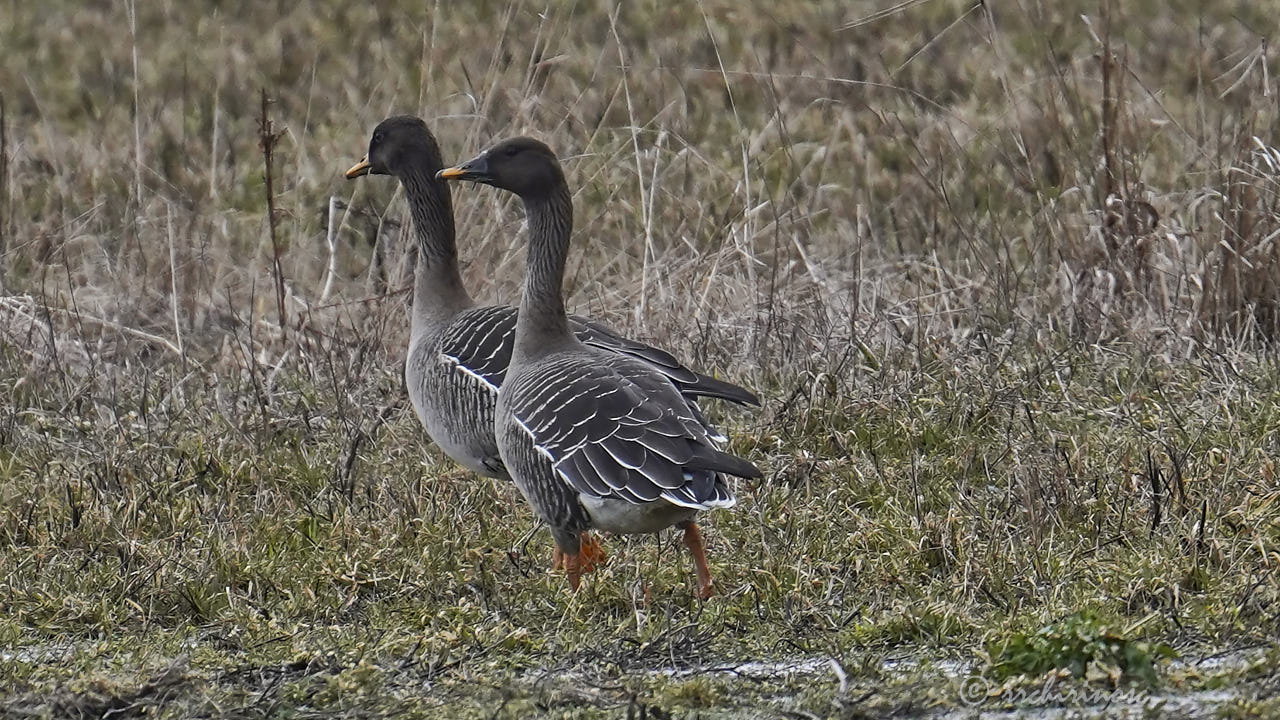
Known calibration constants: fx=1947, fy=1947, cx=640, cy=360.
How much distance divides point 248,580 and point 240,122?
8.36 metres

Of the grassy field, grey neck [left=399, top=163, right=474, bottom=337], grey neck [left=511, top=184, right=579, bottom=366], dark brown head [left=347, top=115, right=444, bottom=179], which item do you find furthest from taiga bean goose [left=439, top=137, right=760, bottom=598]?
dark brown head [left=347, top=115, right=444, bottom=179]

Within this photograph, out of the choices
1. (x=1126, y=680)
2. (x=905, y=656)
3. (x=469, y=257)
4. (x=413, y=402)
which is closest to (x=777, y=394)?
(x=413, y=402)

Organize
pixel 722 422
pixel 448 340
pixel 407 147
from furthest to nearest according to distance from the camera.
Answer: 1. pixel 407 147
2. pixel 722 422
3. pixel 448 340

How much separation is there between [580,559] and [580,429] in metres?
0.51

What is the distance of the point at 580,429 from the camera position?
5.61 meters

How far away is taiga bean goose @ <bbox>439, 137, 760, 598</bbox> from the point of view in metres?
5.31

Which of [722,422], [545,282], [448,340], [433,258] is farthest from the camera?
[433,258]

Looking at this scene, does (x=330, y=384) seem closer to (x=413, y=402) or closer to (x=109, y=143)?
(x=413, y=402)

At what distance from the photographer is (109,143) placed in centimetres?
1282

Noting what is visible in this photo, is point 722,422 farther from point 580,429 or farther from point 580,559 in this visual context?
point 580,429

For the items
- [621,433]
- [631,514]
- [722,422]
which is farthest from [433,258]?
[631,514]

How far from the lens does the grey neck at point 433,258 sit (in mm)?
7562

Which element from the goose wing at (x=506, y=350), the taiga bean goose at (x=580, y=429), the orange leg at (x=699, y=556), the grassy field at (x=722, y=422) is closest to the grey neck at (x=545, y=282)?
the taiga bean goose at (x=580, y=429)

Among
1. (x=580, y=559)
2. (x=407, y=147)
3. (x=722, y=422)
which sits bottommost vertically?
(x=722, y=422)
